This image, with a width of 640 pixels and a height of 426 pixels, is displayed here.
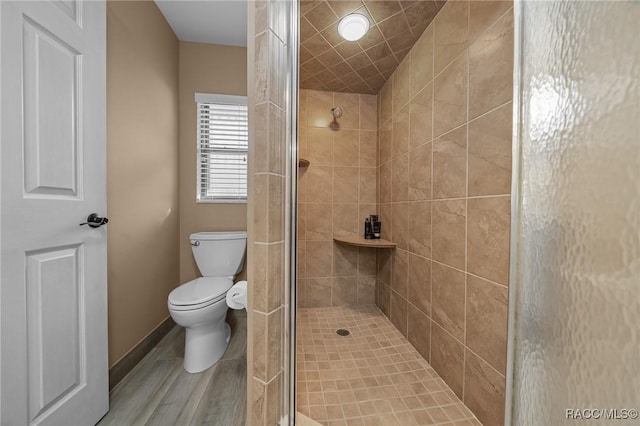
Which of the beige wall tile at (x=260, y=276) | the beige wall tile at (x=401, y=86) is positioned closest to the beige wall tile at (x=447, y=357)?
the beige wall tile at (x=260, y=276)

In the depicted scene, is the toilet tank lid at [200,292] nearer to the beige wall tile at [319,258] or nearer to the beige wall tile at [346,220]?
the beige wall tile at [319,258]

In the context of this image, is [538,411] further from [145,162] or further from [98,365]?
[145,162]

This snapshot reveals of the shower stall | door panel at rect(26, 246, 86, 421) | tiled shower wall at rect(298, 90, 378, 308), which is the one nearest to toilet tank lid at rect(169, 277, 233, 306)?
door panel at rect(26, 246, 86, 421)

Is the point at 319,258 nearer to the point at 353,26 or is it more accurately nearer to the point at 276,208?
the point at 276,208

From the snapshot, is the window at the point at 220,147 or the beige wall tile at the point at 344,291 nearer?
the window at the point at 220,147

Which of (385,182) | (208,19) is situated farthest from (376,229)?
(208,19)

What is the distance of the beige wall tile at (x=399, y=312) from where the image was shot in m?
1.60

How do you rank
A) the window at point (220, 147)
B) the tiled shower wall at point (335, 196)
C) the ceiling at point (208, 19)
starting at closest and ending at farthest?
1. the ceiling at point (208, 19)
2. the window at point (220, 147)
3. the tiled shower wall at point (335, 196)

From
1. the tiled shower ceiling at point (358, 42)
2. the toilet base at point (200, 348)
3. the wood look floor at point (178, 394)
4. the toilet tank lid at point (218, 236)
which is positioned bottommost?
the wood look floor at point (178, 394)

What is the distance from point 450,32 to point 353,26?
1.75 feet

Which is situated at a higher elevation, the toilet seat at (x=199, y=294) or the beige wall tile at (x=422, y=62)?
the beige wall tile at (x=422, y=62)

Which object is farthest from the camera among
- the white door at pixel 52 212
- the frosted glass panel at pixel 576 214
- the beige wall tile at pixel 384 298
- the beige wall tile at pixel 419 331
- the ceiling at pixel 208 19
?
the beige wall tile at pixel 384 298

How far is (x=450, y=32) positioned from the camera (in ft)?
3.82

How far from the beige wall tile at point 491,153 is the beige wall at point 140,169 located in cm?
187
